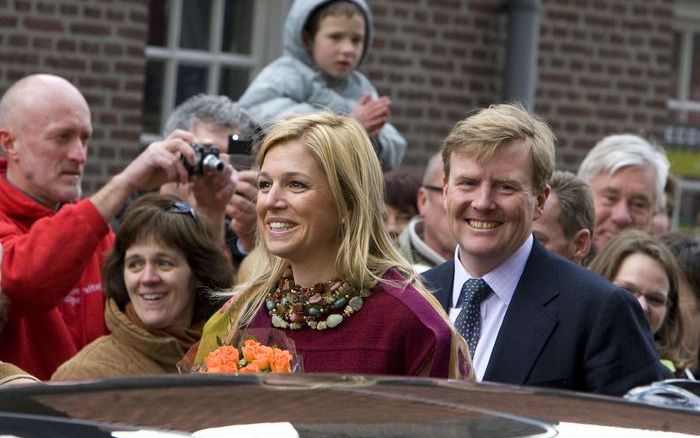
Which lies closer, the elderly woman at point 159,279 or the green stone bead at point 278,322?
the green stone bead at point 278,322

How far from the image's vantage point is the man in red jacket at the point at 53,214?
5102 mm

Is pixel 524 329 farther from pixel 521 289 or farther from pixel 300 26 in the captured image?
pixel 300 26

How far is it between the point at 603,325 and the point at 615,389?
0.17 metres

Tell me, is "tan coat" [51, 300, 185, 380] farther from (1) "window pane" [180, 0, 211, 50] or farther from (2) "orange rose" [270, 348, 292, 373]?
(1) "window pane" [180, 0, 211, 50]

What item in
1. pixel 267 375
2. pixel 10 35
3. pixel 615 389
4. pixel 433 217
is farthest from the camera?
pixel 10 35

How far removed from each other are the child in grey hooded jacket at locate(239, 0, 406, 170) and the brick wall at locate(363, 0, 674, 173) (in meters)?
3.34

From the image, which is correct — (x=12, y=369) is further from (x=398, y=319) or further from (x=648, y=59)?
(x=648, y=59)

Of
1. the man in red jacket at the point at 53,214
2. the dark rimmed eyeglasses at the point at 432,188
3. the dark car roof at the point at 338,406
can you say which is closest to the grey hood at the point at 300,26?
the dark rimmed eyeglasses at the point at 432,188

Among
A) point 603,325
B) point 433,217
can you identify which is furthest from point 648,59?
point 603,325

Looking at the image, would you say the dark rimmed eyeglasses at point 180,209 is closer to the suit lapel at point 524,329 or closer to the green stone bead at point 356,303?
the suit lapel at point 524,329

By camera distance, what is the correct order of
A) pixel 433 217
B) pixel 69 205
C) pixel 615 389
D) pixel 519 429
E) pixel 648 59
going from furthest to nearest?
pixel 648 59
pixel 433 217
pixel 69 205
pixel 615 389
pixel 519 429

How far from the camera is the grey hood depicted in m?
7.00

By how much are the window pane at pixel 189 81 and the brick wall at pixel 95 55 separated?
1.82 ft

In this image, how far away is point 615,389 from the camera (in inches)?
162
